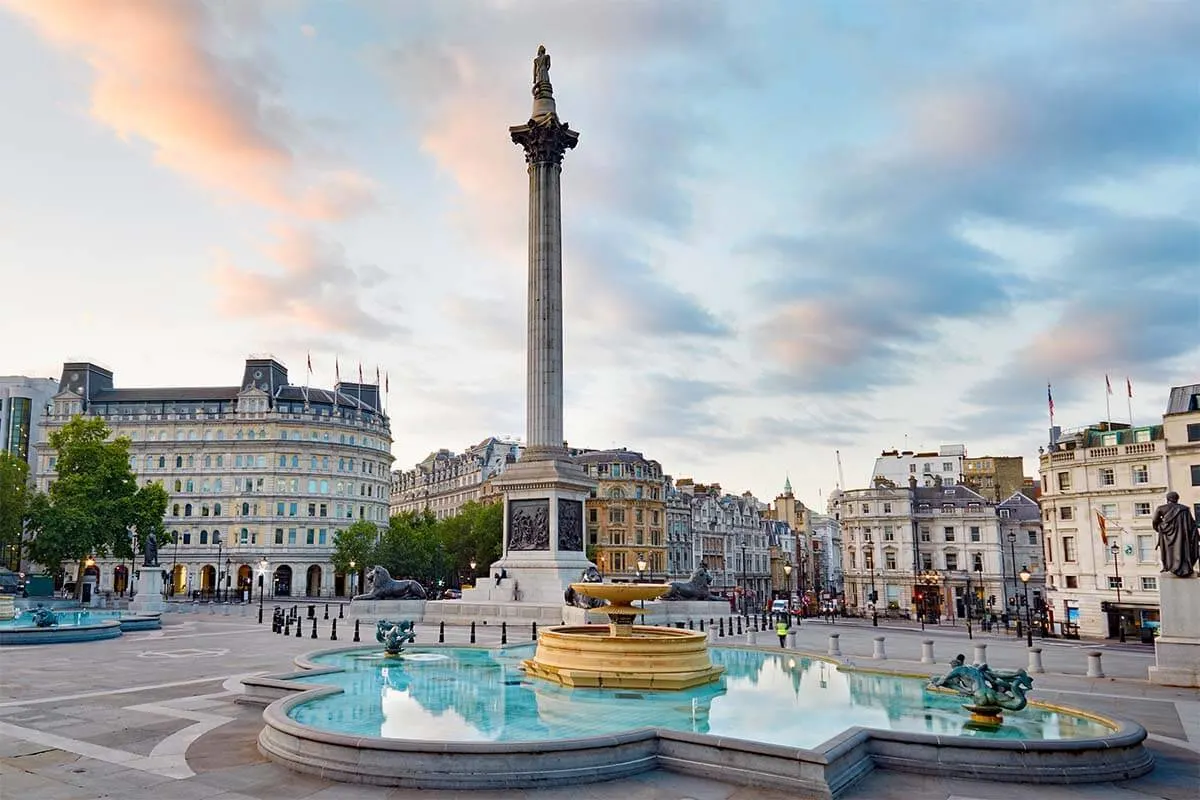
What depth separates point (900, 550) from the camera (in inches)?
3403

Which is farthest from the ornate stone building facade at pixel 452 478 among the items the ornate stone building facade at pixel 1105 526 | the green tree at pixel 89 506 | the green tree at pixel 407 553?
the ornate stone building facade at pixel 1105 526

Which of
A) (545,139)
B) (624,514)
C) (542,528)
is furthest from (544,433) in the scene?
(624,514)

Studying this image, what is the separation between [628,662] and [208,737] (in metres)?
8.43

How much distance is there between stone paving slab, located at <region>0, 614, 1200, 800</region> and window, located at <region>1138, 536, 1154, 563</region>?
91.2 ft

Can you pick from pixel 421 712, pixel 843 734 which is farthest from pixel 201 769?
pixel 843 734

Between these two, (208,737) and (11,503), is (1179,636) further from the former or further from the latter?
(11,503)

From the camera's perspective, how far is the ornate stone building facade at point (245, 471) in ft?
309

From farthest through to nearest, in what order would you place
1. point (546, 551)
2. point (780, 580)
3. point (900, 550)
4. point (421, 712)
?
point (780, 580), point (900, 550), point (546, 551), point (421, 712)

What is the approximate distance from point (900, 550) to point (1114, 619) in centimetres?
3410

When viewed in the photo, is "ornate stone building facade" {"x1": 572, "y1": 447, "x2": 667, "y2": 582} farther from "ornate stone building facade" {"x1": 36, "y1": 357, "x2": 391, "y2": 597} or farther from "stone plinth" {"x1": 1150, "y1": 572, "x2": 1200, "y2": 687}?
"stone plinth" {"x1": 1150, "y1": 572, "x2": 1200, "y2": 687}

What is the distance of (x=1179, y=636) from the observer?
69.7 ft

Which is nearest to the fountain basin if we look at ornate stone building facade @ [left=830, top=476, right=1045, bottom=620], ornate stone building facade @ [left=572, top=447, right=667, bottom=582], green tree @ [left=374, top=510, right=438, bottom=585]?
ornate stone building facade @ [left=830, top=476, right=1045, bottom=620]

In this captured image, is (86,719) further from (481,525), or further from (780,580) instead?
(780,580)

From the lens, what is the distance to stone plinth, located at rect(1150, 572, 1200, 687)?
2077cm
